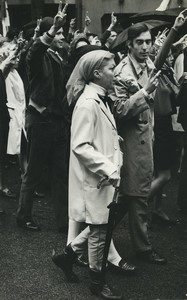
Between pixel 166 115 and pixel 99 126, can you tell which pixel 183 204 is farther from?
pixel 99 126

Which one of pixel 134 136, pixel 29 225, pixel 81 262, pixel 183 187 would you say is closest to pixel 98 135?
pixel 134 136

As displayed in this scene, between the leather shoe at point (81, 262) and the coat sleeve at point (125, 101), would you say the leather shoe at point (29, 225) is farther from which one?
the coat sleeve at point (125, 101)

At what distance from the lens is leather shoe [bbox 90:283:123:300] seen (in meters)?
4.39

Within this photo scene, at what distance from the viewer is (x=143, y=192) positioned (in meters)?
5.21

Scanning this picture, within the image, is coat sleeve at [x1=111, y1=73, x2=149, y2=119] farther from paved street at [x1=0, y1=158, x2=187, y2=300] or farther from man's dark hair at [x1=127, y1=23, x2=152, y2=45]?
paved street at [x1=0, y1=158, x2=187, y2=300]

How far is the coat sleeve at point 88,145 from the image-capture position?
13.8 feet

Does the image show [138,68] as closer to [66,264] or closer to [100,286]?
[66,264]

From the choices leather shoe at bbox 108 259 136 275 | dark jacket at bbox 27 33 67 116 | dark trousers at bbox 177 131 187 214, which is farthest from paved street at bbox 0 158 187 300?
dark jacket at bbox 27 33 67 116

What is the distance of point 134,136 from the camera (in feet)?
17.0

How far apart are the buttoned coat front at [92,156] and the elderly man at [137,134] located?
0.61 meters

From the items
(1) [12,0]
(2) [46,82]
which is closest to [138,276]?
(2) [46,82]

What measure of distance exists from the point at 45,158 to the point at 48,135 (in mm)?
254

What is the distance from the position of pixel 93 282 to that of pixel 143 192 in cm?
108

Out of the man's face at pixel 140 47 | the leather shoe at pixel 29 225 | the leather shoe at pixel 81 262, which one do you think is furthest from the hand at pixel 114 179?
the leather shoe at pixel 29 225
